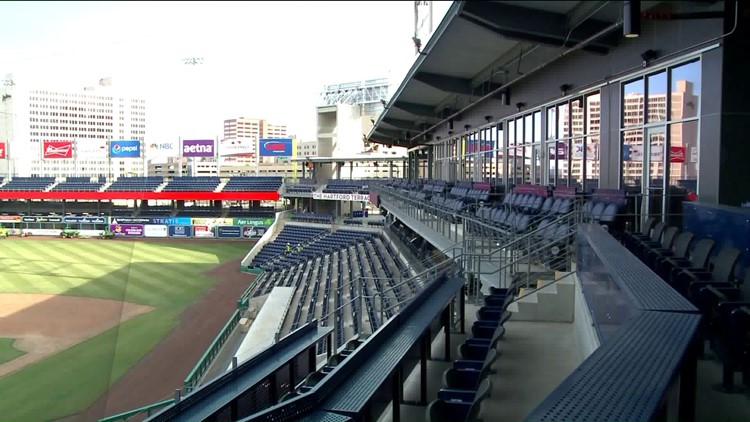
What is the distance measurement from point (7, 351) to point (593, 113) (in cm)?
932

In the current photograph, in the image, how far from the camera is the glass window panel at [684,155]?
606 centimetres

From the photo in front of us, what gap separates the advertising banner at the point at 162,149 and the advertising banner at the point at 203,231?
9850 millimetres

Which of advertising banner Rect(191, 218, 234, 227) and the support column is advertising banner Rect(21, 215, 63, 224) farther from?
the support column

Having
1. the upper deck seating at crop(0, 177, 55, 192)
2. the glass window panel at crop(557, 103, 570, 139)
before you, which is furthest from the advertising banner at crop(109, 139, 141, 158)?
the glass window panel at crop(557, 103, 570, 139)

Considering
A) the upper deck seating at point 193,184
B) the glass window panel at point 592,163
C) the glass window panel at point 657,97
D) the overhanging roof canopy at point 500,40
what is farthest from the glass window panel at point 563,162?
the upper deck seating at point 193,184

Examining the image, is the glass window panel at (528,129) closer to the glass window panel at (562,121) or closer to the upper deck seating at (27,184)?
the glass window panel at (562,121)

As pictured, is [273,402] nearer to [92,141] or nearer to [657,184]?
[657,184]

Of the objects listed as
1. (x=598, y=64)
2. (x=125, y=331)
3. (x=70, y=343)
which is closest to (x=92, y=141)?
(x=125, y=331)

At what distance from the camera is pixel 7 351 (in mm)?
8453

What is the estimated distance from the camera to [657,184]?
6.85 m

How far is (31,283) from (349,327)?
21.5 feet

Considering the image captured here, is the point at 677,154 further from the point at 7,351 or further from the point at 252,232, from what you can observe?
the point at 252,232

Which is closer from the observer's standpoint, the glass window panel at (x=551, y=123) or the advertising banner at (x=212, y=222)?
the glass window panel at (x=551, y=123)

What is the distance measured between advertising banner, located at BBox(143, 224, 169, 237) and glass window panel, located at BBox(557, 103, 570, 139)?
29.0 meters
